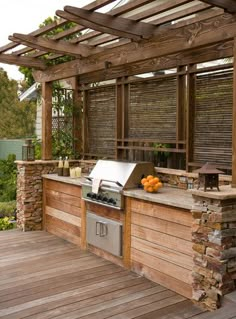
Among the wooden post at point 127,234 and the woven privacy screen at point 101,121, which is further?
the woven privacy screen at point 101,121

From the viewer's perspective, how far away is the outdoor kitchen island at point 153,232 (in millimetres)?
3650

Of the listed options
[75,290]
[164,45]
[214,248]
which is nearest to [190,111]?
[164,45]

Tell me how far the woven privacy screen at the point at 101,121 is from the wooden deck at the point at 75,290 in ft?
5.35

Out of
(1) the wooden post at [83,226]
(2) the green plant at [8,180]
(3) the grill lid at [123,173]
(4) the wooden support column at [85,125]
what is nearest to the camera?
(3) the grill lid at [123,173]

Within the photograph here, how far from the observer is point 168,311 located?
10.9ft

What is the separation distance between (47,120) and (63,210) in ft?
5.11

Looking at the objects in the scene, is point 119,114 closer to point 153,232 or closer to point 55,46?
point 55,46

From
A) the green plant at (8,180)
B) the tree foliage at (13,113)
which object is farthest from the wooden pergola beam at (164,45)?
the tree foliage at (13,113)

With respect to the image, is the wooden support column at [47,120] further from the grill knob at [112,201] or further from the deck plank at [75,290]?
the grill knob at [112,201]

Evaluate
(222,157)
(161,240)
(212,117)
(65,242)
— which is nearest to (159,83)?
(212,117)

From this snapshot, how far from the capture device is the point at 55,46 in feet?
16.4

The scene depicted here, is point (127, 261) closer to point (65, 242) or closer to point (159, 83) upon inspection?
point (65, 242)

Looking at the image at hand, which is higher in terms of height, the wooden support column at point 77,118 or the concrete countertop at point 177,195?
the wooden support column at point 77,118

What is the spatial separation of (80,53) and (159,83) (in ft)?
4.08
